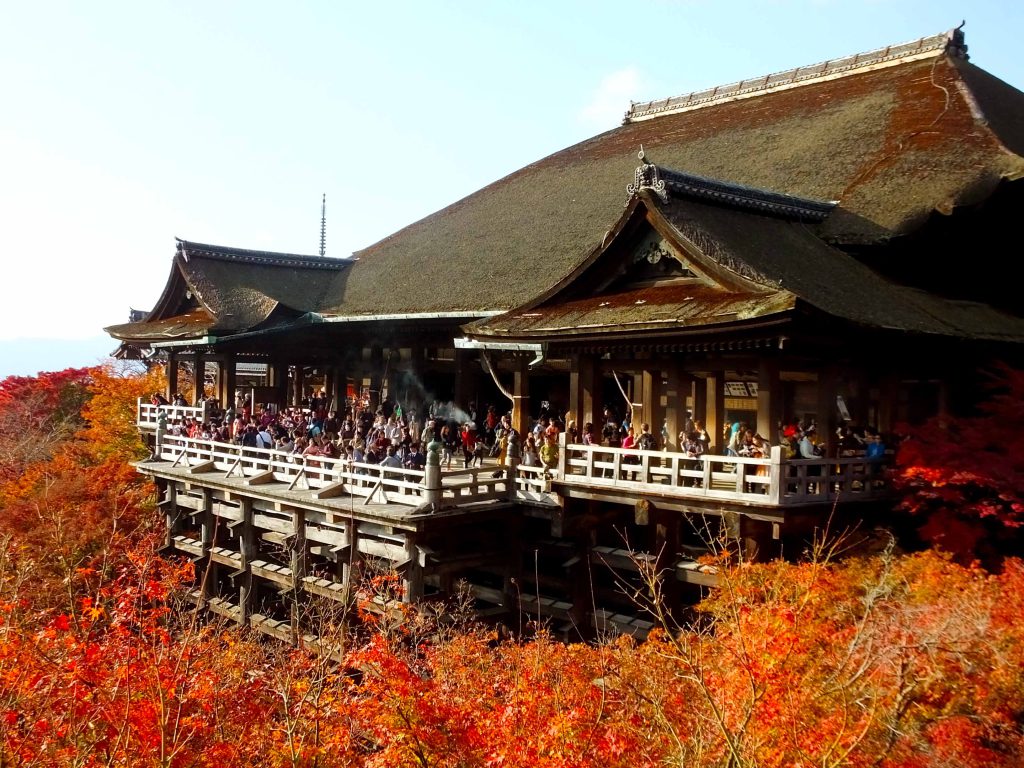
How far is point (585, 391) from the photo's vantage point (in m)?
16.1

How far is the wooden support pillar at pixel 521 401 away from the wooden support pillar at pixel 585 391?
200 centimetres

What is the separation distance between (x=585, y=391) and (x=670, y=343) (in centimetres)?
255

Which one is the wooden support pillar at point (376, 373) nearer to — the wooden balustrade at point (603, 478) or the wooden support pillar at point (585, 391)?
the wooden balustrade at point (603, 478)

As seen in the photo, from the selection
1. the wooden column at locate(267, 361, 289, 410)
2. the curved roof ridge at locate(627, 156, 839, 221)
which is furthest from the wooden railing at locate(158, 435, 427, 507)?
the curved roof ridge at locate(627, 156, 839, 221)

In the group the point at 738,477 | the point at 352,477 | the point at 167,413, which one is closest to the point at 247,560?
the point at 352,477

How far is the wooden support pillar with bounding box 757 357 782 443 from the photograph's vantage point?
1338 cm

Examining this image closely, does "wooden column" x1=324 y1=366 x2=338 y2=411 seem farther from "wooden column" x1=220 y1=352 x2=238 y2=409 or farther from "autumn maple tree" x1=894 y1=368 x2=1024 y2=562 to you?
"autumn maple tree" x1=894 y1=368 x2=1024 y2=562

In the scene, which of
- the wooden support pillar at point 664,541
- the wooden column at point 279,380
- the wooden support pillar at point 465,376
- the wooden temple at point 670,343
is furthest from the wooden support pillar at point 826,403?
the wooden column at point 279,380

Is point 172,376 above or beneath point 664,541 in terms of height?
above

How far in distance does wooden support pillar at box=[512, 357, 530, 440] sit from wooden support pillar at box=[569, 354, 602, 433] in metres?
2.00

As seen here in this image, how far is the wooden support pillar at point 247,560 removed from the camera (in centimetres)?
1944

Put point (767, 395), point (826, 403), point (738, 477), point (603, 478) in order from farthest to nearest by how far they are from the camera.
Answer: point (603, 478)
point (826, 403)
point (767, 395)
point (738, 477)

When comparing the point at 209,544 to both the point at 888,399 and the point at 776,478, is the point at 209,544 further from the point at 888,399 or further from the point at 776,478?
the point at 888,399

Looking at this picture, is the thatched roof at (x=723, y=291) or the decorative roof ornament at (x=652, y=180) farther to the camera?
the decorative roof ornament at (x=652, y=180)
